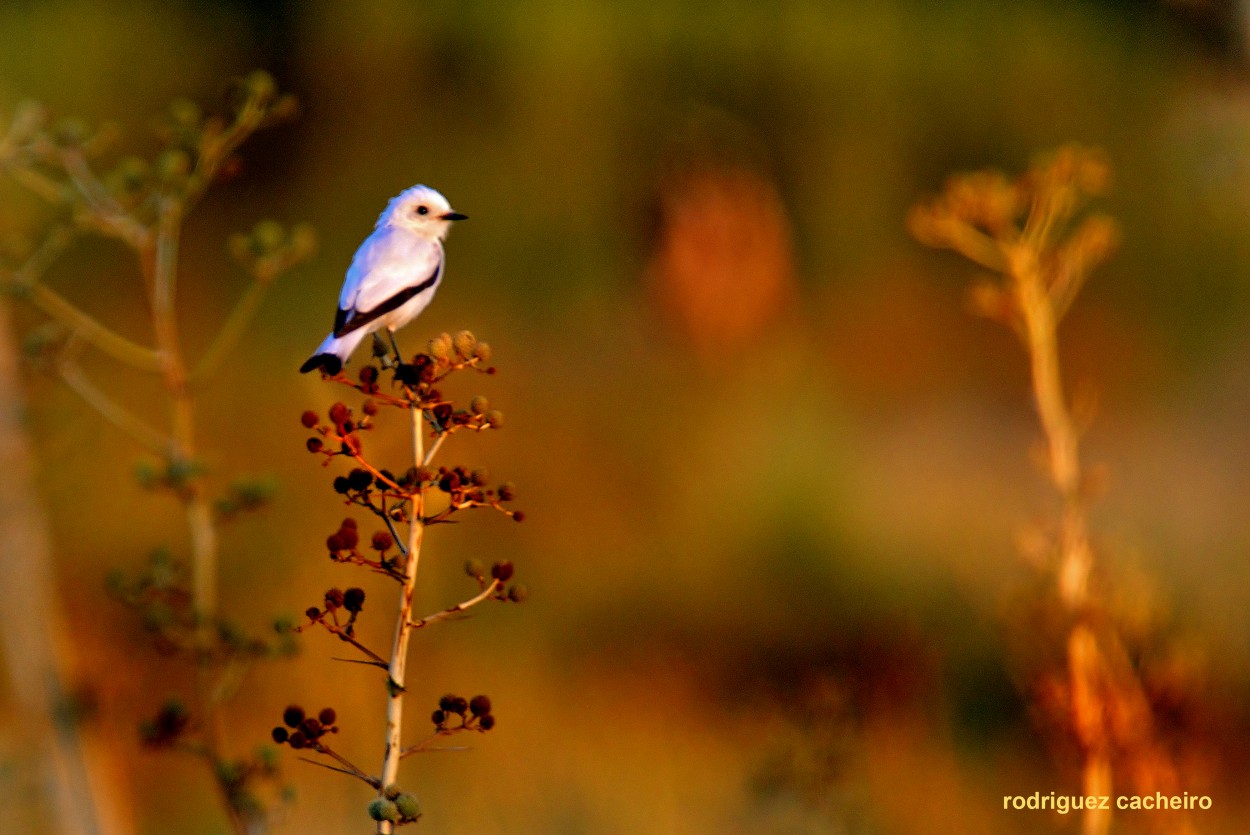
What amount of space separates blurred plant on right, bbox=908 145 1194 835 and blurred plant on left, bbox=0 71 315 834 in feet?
3.58

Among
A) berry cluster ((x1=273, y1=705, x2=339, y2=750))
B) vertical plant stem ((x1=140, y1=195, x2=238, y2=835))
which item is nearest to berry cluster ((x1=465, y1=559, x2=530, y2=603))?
berry cluster ((x1=273, y1=705, x2=339, y2=750))

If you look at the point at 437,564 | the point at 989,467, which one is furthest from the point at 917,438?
the point at 437,564

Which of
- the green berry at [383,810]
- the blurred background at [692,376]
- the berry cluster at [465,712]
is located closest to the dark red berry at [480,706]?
the berry cluster at [465,712]

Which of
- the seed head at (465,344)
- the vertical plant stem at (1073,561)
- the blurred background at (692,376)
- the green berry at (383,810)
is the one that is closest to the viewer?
the green berry at (383,810)

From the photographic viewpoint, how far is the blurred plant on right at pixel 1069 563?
2012mm

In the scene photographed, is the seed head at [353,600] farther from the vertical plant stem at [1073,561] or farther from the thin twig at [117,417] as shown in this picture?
the vertical plant stem at [1073,561]

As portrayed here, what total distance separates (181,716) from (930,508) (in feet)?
11.1

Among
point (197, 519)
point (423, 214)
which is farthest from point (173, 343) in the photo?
point (423, 214)

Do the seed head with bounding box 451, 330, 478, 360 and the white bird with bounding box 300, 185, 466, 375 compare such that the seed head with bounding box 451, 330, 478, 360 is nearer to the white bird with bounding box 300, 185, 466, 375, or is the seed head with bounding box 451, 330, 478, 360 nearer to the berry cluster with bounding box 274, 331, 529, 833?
the berry cluster with bounding box 274, 331, 529, 833

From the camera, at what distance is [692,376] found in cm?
482

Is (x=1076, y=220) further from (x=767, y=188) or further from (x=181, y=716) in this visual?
(x=181, y=716)

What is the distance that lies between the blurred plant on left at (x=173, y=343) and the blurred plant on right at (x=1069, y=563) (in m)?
1.09

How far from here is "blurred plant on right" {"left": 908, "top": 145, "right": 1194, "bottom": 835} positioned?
201 centimetres

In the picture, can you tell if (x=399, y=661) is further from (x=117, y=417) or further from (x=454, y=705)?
(x=117, y=417)
